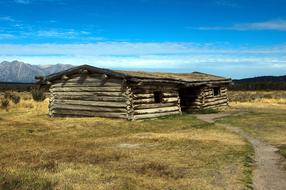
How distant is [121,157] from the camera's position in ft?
40.8

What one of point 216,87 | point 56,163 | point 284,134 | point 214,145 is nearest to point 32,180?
point 56,163

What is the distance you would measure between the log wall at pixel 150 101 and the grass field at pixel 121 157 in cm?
271

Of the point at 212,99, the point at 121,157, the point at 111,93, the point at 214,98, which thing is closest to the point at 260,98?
the point at 214,98

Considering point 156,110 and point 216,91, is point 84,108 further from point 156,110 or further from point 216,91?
point 216,91

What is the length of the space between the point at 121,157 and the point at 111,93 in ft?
38.0

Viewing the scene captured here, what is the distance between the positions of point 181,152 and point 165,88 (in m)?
13.3

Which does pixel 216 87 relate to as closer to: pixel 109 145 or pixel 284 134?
pixel 284 134

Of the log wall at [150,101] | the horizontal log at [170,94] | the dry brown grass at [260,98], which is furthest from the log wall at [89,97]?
the dry brown grass at [260,98]

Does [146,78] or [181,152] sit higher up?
[146,78]

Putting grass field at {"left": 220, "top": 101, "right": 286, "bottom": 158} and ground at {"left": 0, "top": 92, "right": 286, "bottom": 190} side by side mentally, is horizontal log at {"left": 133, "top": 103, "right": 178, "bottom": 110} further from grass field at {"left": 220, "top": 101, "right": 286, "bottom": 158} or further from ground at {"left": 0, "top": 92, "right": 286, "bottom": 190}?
grass field at {"left": 220, "top": 101, "right": 286, "bottom": 158}

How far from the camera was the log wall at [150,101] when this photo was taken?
2331cm

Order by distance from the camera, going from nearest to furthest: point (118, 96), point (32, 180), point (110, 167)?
point (32, 180) → point (110, 167) → point (118, 96)

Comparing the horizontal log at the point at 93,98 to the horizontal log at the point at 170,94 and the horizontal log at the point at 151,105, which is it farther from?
the horizontal log at the point at 170,94

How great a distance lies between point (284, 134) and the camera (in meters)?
17.8
